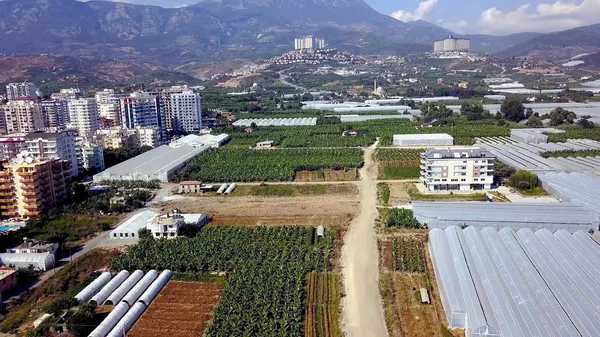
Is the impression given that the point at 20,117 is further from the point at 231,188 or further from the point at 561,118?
the point at 561,118

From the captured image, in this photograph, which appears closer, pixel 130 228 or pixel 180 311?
pixel 180 311

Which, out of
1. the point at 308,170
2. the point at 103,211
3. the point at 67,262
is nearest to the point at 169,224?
the point at 67,262

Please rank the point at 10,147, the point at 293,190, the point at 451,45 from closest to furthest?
the point at 293,190 → the point at 10,147 → the point at 451,45

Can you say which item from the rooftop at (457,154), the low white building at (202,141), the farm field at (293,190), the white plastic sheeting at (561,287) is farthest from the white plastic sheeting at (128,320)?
the low white building at (202,141)

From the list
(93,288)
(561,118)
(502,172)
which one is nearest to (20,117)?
(93,288)

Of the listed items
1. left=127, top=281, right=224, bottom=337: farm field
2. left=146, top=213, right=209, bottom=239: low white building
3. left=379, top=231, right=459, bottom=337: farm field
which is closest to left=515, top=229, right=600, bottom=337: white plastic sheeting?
left=379, top=231, right=459, bottom=337: farm field

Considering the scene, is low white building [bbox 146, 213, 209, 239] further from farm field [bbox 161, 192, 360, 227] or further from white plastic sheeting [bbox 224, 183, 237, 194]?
white plastic sheeting [bbox 224, 183, 237, 194]

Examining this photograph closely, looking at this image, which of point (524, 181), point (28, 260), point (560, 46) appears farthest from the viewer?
point (560, 46)

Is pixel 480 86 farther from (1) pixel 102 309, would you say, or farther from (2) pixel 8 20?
(2) pixel 8 20
